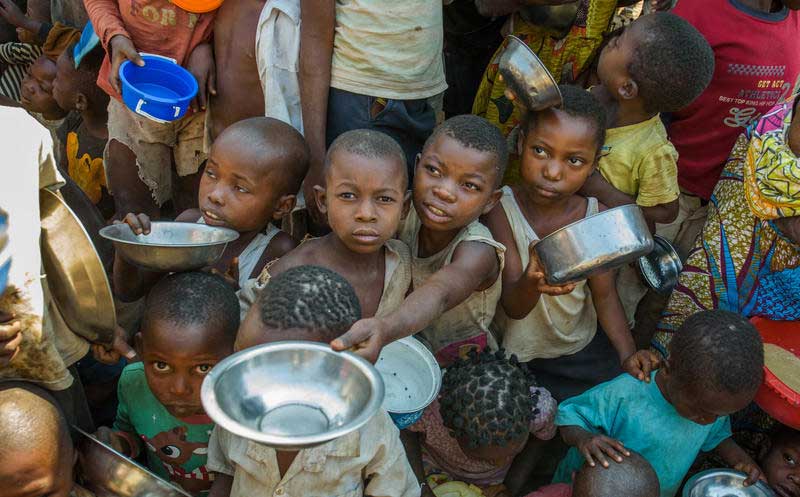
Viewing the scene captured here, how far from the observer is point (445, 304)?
2.16m

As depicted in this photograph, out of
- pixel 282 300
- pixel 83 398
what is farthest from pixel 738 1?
pixel 83 398

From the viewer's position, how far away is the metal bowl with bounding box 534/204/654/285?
2082mm

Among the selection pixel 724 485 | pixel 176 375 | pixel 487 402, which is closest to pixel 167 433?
pixel 176 375

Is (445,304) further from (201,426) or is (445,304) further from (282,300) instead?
(201,426)

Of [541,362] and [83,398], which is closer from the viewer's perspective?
[83,398]

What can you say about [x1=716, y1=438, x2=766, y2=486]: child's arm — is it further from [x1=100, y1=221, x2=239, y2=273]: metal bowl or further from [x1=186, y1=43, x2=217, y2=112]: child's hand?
[x1=186, y1=43, x2=217, y2=112]: child's hand

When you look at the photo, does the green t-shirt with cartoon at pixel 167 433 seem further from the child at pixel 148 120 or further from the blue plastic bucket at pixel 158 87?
the child at pixel 148 120

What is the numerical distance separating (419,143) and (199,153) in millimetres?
955

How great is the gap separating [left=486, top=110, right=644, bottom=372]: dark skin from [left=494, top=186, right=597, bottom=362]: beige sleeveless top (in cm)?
3

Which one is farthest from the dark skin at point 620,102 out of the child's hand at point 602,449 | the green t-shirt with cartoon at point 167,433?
the green t-shirt with cartoon at point 167,433

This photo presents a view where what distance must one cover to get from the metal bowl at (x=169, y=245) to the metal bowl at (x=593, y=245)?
961 millimetres

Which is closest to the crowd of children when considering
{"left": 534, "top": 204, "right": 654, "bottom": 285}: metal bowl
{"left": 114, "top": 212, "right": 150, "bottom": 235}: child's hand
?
{"left": 114, "top": 212, "right": 150, "bottom": 235}: child's hand

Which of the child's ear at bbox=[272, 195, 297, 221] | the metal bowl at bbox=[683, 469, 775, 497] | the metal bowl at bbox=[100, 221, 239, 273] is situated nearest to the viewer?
the metal bowl at bbox=[100, 221, 239, 273]

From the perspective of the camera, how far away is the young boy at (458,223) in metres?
2.27
